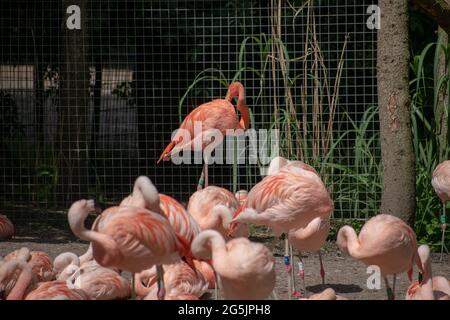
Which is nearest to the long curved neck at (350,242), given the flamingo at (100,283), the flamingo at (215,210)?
the flamingo at (215,210)

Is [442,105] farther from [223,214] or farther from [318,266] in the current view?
[223,214]

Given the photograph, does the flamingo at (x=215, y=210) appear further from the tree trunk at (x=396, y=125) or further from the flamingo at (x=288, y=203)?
the tree trunk at (x=396, y=125)

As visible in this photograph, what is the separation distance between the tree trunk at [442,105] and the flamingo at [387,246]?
266 cm

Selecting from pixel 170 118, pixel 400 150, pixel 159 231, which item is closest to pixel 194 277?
pixel 159 231

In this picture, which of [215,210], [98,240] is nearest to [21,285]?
[98,240]

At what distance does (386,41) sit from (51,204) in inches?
138

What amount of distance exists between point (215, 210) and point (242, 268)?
1.13m

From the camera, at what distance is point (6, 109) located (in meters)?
9.45

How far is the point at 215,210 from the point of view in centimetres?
496

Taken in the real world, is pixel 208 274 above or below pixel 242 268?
below

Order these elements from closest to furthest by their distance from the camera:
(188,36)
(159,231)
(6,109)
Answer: (159,231)
(188,36)
(6,109)

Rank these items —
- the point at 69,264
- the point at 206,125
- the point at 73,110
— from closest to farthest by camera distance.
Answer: the point at 69,264 < the point at 206,125 < the point at 73,110

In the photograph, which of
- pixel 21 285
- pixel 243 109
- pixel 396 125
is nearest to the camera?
pixel 21 285

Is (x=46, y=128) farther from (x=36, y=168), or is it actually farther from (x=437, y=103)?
(x=437, y=103)
